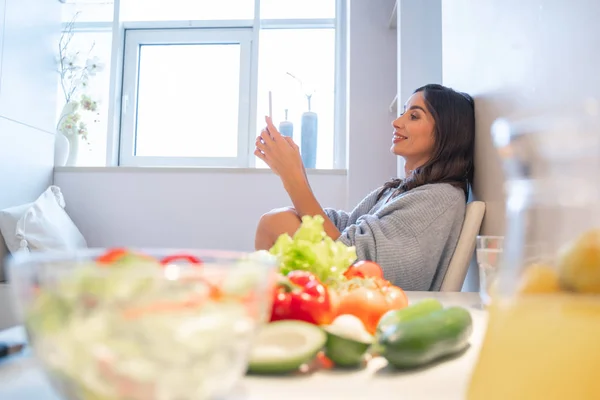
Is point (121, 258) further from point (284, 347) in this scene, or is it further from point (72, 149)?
point (72, 149)

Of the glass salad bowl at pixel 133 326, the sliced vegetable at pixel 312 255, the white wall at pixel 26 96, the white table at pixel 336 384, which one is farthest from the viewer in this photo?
the white wall at pixel 26 96

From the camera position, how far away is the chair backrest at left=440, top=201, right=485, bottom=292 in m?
1.31

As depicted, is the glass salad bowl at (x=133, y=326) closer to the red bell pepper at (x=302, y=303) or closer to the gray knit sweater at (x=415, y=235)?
the red bell pepper at (x=302, y=303)

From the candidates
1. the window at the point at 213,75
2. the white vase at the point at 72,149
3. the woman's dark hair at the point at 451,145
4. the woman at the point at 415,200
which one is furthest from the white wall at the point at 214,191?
the woman's dark hair at the point at 451,145

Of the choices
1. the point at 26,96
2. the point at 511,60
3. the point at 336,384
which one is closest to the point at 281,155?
the point at 511,60

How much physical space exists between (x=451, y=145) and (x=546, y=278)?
1.27 m

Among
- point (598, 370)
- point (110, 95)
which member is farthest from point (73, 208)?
point (598, 370)

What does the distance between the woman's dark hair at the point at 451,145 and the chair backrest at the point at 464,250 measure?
15 cm

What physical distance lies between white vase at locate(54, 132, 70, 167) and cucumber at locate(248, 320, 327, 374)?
283 centimetres

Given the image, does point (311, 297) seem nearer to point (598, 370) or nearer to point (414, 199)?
point (598, 370)

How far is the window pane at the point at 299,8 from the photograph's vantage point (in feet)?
10.6

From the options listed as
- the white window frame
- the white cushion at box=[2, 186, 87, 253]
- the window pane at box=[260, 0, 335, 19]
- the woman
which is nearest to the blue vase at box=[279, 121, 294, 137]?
the white window frame

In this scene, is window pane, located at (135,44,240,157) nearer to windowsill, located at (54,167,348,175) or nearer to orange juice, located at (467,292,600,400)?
windowsill, located at (54,167,348,175)

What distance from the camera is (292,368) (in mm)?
412
